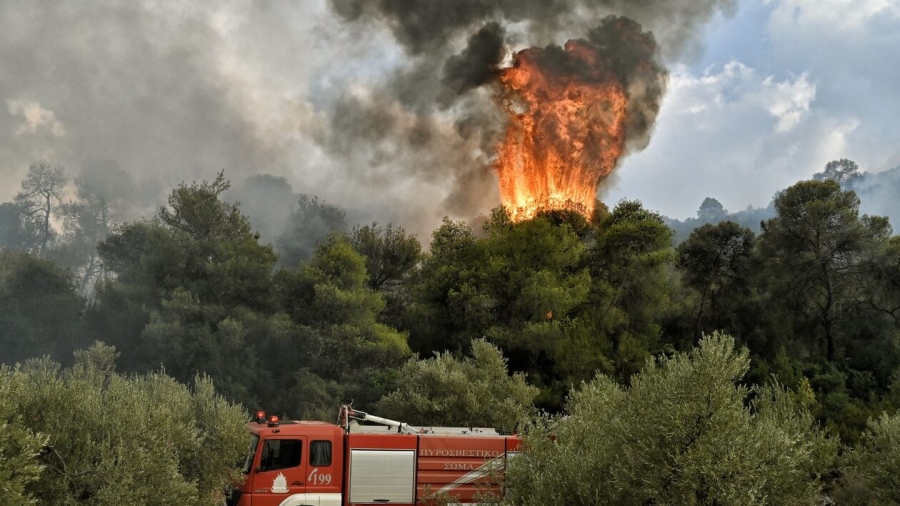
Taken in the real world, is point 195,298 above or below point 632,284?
below

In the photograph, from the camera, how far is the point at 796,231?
207 feet

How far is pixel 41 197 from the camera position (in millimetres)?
138750

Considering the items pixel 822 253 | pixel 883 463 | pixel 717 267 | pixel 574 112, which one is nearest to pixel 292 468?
pixel 883 463

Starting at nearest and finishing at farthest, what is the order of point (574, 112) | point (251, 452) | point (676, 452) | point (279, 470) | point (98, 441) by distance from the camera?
point (676, 452) → point (98, 441) → point (279, 470) → point (251, 452) → point (574, 112)

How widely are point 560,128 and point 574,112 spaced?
313cm

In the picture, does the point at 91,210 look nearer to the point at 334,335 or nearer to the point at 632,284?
the point at 334,335

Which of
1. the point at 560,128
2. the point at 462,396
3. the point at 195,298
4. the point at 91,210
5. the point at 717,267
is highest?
the point at 91,210

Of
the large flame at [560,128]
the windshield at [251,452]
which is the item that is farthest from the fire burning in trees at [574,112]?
the windshield at [251,452]

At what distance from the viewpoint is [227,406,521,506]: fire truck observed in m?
24.0

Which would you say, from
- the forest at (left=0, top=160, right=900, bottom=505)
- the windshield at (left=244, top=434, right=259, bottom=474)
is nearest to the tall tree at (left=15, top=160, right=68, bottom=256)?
the forest at (left=0, top=160, right=900, bottom=505)

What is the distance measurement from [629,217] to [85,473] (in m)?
63.5

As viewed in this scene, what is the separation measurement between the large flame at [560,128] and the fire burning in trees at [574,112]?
0.46 feet

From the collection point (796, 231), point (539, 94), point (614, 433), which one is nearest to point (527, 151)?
point (539, 94)

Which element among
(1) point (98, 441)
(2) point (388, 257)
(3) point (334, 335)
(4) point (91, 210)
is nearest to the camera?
(1) point (98, 441)
